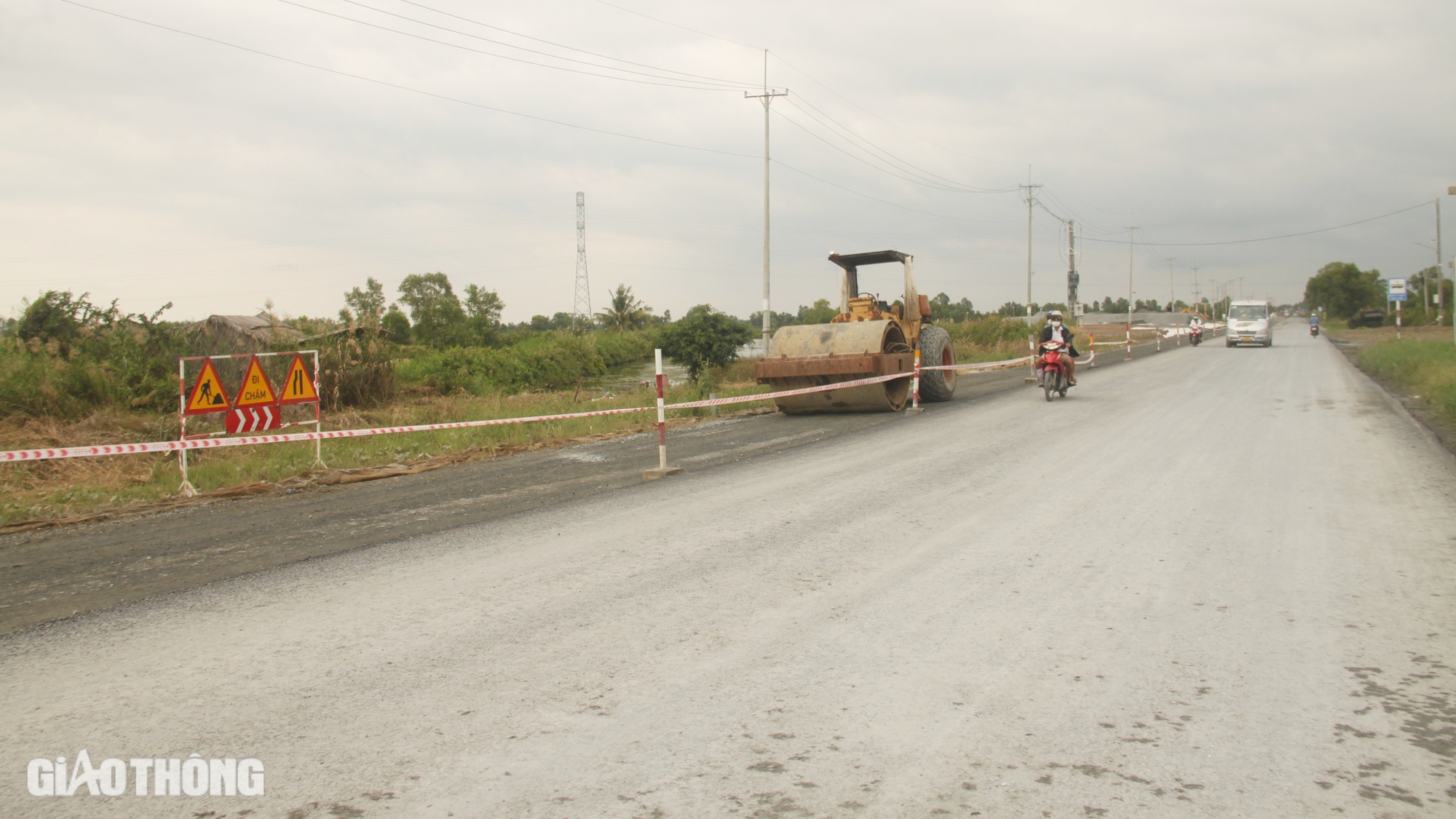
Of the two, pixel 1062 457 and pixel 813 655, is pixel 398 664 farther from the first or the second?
pixel 1062 457

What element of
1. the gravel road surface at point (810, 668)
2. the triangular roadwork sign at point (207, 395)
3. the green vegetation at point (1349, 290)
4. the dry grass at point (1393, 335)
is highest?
the green vegetation at point (1349, 290)

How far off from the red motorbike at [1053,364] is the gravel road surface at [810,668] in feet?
32.5

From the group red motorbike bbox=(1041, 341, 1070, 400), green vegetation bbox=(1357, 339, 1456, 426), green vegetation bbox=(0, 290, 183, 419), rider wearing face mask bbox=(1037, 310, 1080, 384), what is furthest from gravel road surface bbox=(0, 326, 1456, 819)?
green vegetation bbox=(0, 290, 183, 419)

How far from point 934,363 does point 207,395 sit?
1275cm

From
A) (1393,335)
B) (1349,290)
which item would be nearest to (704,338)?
(1393,335)

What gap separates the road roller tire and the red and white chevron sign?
457 inches

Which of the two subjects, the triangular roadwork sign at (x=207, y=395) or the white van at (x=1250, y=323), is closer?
the triangular roadwork sign at (x=207, y=395)

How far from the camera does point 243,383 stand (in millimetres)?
10445

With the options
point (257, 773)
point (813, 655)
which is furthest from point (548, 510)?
point (257, 773)

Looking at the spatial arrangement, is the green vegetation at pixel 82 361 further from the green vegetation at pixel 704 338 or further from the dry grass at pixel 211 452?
the green vegetation at pixel 704 338

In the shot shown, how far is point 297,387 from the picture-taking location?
35.9 ft

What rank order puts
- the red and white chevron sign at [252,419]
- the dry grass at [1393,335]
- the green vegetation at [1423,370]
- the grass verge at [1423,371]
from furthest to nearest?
the dry grass at [1393,335] < the green vegetation at [1423,370] < the grass verge at [1423,371] < the red and white chevron sign at [252,419]

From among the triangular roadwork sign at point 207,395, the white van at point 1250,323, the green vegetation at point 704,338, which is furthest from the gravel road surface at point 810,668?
the white van at point 1250,323

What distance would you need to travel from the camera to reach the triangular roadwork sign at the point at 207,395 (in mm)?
9984
